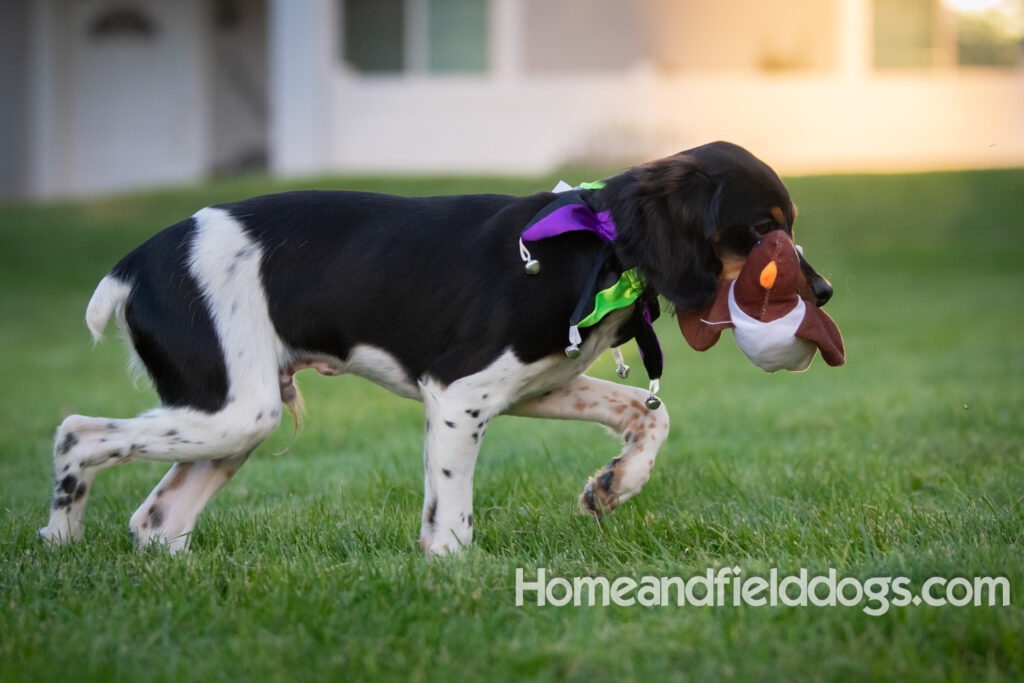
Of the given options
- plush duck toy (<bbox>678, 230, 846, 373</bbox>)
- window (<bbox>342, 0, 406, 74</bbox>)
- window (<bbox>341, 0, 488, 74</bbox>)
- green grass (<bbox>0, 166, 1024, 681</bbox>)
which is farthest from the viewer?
window (<bbox>342, 0, 406, 74</bbox>)

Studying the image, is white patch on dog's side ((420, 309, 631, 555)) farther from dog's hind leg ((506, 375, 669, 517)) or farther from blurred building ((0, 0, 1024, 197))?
blurred building ((0, 0, 1024, 197))

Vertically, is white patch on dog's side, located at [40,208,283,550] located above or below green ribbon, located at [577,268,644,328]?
below

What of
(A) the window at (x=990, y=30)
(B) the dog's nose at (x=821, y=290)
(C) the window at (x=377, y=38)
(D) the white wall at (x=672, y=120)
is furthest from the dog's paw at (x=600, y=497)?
(A) the window at (x=990, y=30)

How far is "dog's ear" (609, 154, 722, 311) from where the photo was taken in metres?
3.16

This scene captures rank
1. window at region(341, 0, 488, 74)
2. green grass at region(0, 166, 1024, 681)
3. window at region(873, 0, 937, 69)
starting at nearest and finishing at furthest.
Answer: green grass at region(0, 166, 1024, 681)
window at region(873, 0, 937, 69)
window at region(341, 0, 488, 74)

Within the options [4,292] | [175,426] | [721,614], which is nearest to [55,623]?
[175,426]

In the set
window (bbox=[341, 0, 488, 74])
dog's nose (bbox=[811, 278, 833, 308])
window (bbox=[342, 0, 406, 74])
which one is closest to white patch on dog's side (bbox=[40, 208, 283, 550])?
dog's nose (bbox=[811, 278, 833, 308])

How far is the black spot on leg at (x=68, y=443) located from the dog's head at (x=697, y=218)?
1.83m

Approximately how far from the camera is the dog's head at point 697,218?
317cm

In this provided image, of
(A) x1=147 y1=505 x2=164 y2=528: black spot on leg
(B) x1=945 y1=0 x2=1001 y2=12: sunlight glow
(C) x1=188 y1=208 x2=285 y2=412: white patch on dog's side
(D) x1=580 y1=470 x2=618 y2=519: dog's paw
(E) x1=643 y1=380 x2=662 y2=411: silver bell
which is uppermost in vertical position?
(B) x1=945 y1=0 x2=1001 y2=12: sunlight glow

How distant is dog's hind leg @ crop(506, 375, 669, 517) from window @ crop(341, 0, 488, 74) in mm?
14604

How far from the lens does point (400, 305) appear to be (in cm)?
339

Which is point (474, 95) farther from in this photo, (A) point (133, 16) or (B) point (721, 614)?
(B) point (721, 614)

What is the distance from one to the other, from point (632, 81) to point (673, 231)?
1406 cm
